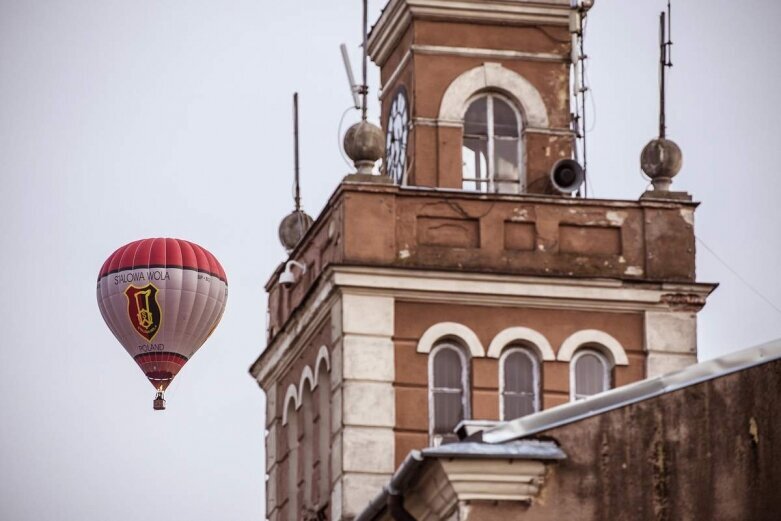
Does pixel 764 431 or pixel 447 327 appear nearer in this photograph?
pixel 764 431

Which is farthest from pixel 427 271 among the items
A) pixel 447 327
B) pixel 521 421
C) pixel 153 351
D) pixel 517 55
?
pixel 153 351

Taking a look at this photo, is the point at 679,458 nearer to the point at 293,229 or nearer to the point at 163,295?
the point at 293,229

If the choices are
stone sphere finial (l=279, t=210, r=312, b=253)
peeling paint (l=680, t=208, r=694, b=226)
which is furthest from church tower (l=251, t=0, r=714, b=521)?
stone sphere finial (l=279, t=210, r=312, b=253)

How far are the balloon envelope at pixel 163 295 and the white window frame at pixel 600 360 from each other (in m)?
16.1

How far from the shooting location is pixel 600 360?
40.7m

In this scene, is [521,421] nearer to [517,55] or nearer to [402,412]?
[402,412]

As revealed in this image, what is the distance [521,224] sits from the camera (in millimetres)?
40969

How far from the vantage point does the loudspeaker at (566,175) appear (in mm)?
41719

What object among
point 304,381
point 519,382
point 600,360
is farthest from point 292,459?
point 600,360

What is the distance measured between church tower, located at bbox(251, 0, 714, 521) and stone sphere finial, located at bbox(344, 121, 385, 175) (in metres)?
0.43

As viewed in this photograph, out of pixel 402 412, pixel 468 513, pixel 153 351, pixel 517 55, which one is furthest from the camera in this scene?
pixel 153 351

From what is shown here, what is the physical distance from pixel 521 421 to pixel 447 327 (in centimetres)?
906

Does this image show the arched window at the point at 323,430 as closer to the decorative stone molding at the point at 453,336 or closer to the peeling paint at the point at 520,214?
the decorative stone molding at the point at 453,336

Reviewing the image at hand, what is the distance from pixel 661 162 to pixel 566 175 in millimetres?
1366
